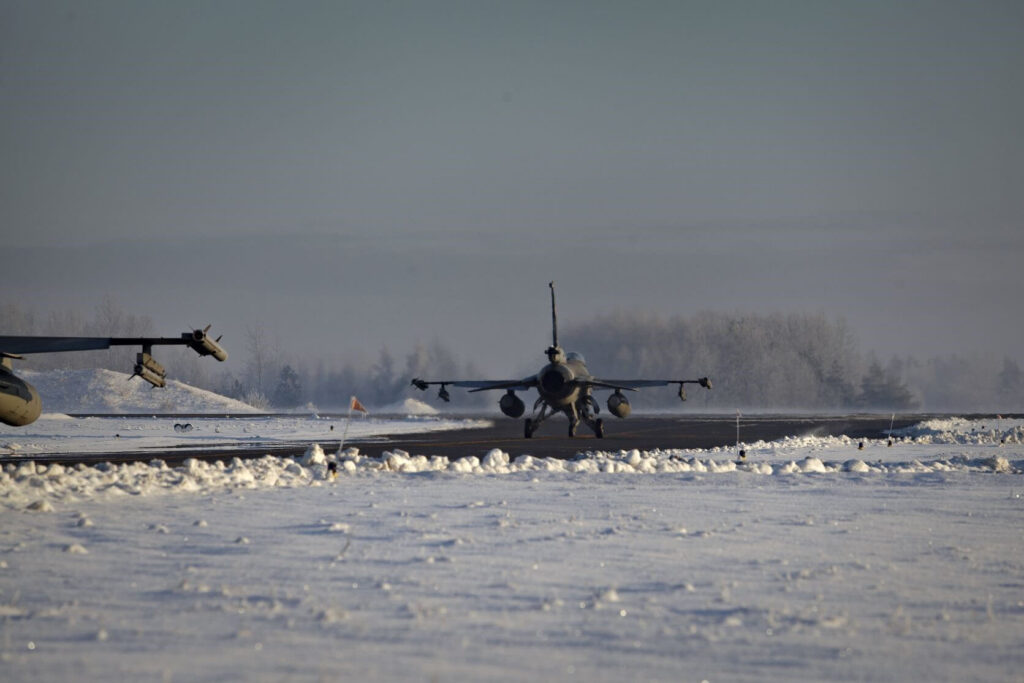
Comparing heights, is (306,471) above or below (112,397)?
above

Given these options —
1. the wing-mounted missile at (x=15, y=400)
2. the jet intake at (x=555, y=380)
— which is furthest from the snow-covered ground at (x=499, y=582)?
the jet intake at (x=555, y=380)

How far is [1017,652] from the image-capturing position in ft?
26.1

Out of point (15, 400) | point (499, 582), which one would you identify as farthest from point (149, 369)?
point (499, 582)


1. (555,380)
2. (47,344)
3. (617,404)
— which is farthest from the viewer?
(617,404)

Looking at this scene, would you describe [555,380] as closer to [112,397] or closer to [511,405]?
[511,405]

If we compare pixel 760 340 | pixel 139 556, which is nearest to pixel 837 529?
pixel 139 556

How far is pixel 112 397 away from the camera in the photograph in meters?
109

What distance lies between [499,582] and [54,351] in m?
16.7

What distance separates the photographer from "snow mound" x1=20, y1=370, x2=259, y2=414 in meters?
106

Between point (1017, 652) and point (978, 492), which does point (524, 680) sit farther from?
point (978, 492)

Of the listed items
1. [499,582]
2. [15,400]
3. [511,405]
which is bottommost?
[511,405]

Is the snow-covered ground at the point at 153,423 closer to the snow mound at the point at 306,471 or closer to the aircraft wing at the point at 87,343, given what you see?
the aircraft wing at the point at 87,343

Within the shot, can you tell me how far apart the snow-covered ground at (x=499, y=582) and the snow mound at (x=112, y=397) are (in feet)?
298

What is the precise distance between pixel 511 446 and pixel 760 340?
373 feet
